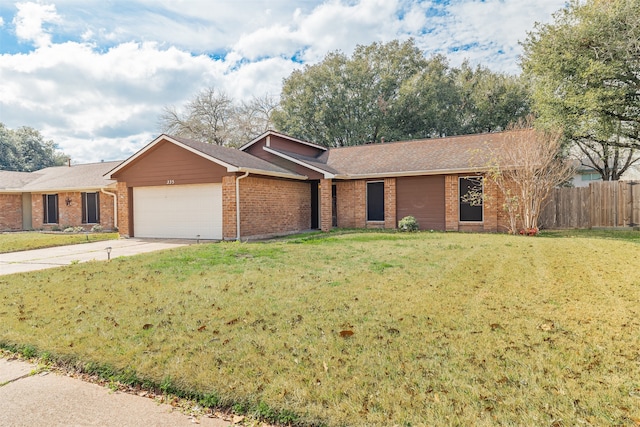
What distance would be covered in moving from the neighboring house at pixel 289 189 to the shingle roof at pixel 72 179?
14.3 ft

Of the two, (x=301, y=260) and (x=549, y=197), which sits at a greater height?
(x=549, y=197)

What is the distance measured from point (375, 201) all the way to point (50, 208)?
58.0ft

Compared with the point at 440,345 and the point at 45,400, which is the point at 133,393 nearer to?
the point at 45,400

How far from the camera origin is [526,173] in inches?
511

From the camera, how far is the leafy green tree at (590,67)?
13.3 m

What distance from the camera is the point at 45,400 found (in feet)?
9.34

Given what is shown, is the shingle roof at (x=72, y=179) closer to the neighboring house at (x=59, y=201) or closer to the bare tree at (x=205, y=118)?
the neighboring house at (x=59, y=201)

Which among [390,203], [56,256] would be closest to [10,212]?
[56,256]

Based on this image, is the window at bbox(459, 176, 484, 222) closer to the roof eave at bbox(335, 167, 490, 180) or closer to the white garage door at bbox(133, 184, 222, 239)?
the roof eave at bbox(335, 167, 490, 180)

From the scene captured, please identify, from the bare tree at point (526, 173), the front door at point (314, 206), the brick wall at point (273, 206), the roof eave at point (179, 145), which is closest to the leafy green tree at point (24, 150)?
the roof eave at point (179, 145)

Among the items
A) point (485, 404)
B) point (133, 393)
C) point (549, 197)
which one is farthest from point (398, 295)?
point (549, 197)

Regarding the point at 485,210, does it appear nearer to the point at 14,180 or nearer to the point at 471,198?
the point at 471,198

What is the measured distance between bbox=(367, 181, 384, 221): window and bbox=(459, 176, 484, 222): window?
336cm

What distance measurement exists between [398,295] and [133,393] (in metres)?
3.38
